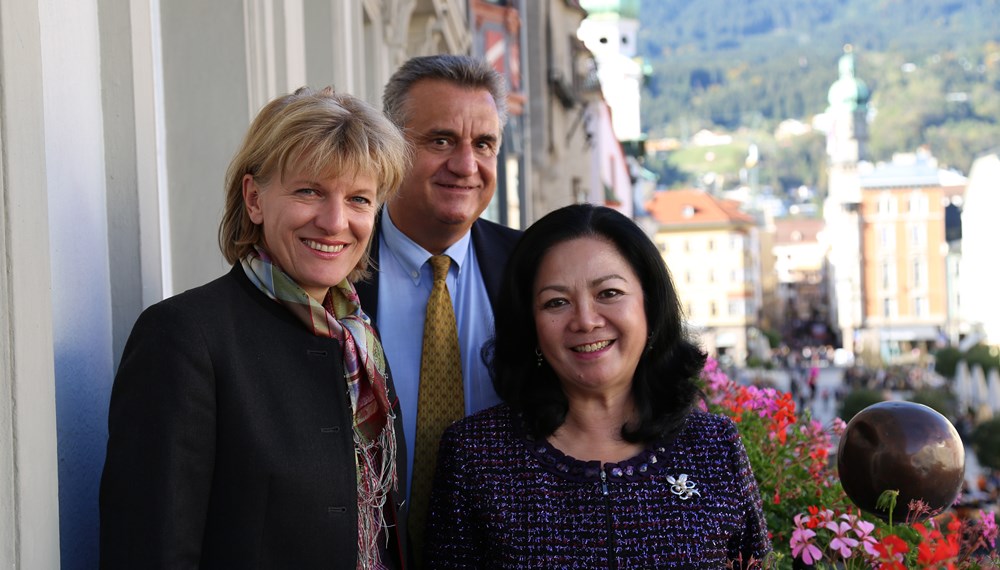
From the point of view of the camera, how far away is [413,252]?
3184 mm

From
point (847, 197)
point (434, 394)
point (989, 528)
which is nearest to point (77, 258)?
point (434, 394)

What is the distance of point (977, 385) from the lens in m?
31.3

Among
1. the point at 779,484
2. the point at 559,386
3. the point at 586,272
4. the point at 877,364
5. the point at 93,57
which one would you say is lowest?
the point at 877,364

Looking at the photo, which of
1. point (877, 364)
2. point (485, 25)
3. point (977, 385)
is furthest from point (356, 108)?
point (877, 364)

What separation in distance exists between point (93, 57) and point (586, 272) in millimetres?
1133

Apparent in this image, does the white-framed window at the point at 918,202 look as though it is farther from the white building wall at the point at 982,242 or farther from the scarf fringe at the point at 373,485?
the scarf fringe at the point at 373,485

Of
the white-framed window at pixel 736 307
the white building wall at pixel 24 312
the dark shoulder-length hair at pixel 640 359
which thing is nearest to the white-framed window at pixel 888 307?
the white-framed window at pixel 736 307

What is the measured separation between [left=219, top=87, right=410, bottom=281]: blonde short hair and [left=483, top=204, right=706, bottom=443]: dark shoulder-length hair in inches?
→ 19.8

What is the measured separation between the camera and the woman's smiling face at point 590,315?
2596mm

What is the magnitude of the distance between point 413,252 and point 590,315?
74 centimetres

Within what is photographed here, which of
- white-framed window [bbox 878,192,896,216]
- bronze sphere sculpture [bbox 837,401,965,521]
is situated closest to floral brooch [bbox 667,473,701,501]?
bronze sphere sculpture [bbox 837,401,965,521]

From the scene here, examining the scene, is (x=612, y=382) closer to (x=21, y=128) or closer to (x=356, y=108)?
(x=356, y=108)

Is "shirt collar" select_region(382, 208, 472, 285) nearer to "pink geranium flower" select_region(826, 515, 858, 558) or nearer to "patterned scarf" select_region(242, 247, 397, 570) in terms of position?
"patterned scarf" select_region(242, 247, 397, 570)

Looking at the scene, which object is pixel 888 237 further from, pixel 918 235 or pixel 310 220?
pixel 310 220
